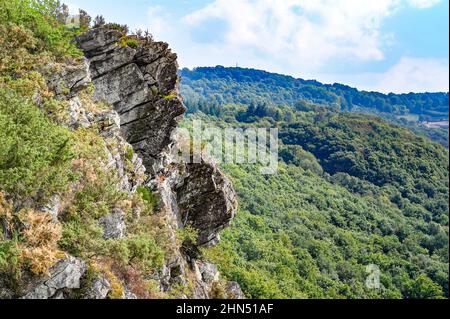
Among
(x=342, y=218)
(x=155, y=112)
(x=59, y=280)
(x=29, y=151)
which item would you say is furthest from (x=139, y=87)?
(x=342, y=218)

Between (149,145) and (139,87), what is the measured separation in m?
3.39

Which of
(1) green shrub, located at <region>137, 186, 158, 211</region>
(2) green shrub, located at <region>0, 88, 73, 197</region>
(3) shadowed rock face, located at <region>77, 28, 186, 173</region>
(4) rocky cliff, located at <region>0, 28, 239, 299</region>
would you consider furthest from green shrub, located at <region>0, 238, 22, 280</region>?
(3) shadowed rock face, located at <region>77, 28, 186, 173</region>

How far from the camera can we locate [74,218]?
15.4 meters

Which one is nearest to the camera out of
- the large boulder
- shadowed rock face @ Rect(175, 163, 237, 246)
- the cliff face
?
the large boulder

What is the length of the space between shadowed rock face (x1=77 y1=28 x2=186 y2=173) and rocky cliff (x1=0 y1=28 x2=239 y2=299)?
55mm

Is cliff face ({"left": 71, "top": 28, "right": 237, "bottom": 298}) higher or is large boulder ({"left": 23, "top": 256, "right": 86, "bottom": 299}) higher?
cliff face ({"left": 71, "top": 28, "right": 237, "bottom": 298})

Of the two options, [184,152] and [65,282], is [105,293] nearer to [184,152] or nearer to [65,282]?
[65,282]

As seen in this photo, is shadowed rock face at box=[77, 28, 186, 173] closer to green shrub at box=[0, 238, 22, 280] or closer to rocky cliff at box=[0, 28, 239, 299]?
rocky cliff at box=[0, 28, 239, 299]

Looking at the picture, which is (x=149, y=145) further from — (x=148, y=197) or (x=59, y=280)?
(x=59, y=280)

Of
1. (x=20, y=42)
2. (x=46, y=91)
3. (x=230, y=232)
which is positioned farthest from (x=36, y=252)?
(x=230, y=232)

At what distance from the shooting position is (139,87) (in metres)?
24.6

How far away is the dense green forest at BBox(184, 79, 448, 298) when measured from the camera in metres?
67.8

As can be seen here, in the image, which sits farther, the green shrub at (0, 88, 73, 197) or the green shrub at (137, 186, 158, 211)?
the green shrub at (137, 186, 158, 211)

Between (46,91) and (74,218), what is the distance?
6.62 m
